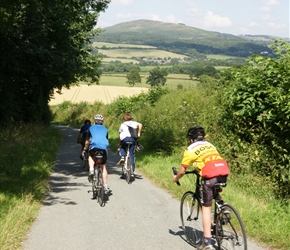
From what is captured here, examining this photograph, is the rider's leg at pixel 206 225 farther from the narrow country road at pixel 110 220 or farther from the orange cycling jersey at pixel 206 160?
the narrow country road at pixel 110 220

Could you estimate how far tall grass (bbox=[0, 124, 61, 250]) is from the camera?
6598mm

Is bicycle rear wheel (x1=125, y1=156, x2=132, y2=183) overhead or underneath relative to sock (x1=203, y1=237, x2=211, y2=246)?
underneath

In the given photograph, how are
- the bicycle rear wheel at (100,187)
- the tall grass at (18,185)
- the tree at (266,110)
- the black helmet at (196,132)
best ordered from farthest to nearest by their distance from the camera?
the tree at (266,110), the bicycle rear wheel at (100,187), the tall grass at (18,185), the black helmet at (196,132)

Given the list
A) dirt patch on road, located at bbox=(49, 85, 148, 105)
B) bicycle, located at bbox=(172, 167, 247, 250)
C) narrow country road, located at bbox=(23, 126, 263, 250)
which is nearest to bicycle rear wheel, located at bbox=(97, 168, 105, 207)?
narrow country road, located at bbox=(23, 126, 263, 250)

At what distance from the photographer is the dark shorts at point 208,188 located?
218 inches

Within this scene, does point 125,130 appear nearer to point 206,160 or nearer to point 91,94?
point 206,160

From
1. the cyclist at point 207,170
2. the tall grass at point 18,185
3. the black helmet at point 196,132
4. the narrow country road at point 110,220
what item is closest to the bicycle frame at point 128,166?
the narrow country road at point 110,220

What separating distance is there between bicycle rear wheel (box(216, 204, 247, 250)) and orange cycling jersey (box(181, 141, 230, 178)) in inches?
18.7

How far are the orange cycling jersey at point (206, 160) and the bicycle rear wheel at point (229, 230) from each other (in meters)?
0.48

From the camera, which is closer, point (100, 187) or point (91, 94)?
point (100, 187)

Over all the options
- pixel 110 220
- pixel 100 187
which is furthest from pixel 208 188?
pixel 100 187

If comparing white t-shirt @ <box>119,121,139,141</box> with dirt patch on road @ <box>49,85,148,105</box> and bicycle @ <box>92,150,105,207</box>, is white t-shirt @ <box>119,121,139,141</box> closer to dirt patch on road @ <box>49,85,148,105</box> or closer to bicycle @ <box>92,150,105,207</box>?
bicycle @ <box>92,150,105,207</box>

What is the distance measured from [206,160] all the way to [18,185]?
5.81m

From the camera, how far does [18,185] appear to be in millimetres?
9789
